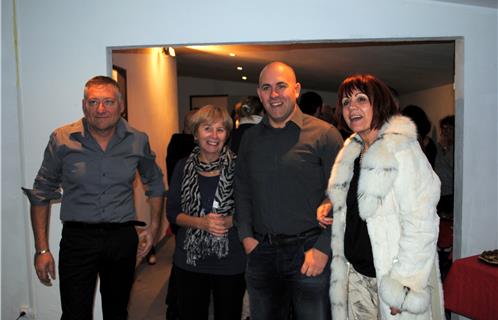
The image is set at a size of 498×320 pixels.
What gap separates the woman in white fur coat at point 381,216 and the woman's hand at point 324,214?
10 mm

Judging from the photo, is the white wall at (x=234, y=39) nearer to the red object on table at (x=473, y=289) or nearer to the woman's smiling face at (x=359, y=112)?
the red object on table at (x=473, y=289)

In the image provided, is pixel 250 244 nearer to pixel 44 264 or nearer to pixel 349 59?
pixel 44 264

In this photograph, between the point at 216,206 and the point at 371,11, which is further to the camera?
the point at 371,11

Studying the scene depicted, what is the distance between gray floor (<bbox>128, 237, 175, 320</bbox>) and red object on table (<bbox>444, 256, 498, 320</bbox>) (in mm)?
2178

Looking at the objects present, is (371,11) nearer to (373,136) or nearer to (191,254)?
(373,136)

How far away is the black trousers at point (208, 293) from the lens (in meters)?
2.06

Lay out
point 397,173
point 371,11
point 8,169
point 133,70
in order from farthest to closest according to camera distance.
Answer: point 133,70
point 8,169
point 371,11
point 397,173

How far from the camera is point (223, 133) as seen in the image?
2148 millimetres

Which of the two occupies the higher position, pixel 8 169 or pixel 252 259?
pixel 8 169

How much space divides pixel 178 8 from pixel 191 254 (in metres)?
1.58

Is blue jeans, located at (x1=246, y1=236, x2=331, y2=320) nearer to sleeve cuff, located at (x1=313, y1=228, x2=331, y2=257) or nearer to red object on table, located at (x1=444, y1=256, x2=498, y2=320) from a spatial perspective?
sleeve cuff, located at (x1=313, y1=228, x2=331, y2=257)

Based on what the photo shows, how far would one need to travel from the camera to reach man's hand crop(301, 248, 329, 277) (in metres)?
1.96

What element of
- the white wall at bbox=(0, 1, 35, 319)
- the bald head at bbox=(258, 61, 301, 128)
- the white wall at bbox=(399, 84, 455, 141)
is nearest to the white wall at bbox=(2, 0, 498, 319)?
the white wall at bbox=(0, 1, 35, 319)

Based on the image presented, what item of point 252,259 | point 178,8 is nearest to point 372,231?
point 252,259
